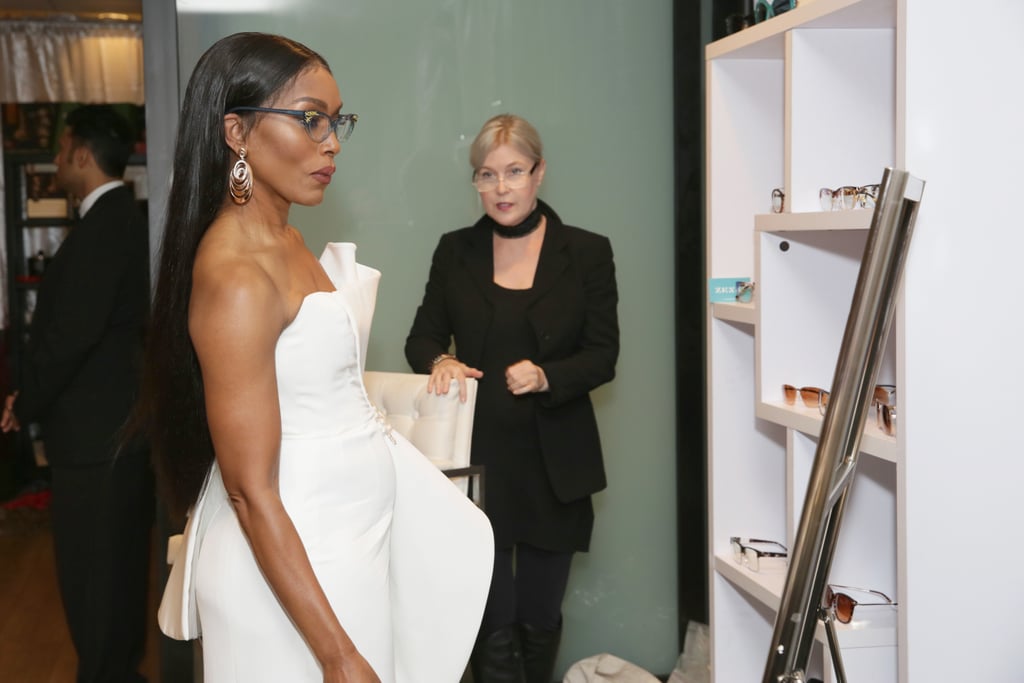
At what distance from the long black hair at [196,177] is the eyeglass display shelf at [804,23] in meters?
0.94

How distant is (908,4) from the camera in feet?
5.50

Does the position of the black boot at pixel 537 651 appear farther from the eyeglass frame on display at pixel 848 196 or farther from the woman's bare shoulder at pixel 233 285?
the woman's bare shoulder at pixel 233 285

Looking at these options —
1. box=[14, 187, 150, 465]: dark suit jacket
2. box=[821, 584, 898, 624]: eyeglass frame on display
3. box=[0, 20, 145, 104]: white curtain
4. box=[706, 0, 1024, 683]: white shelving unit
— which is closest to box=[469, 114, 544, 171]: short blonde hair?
box=[706, 0, 1024, 683]: white shelving unit

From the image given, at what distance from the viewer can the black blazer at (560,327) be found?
2811 mm

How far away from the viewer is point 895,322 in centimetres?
178

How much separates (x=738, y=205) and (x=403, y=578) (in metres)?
1.30

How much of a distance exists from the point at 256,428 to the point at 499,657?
1599 millimetres

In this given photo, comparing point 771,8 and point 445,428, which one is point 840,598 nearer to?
point 445,428

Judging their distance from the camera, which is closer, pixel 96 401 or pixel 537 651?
pixel 537 651

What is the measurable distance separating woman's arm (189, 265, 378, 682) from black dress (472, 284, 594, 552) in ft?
4.41

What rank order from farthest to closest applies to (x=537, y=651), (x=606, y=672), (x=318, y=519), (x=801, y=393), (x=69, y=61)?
(x=69, y=61)
(x=606, y=672)
(x=537, y=651)
(x=801, y=393)
(x=318, y=519)

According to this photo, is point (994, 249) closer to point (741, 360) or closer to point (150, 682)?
point (741, 360)

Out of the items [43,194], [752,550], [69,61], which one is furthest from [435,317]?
[43,194]

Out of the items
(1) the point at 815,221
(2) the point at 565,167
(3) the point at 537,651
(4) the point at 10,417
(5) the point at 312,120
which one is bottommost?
(3) the point at 537,651
